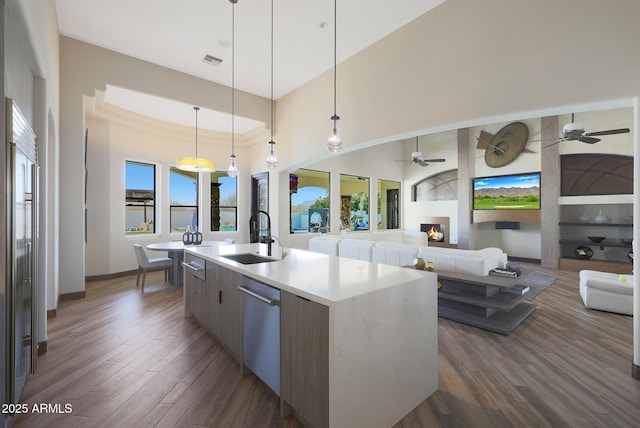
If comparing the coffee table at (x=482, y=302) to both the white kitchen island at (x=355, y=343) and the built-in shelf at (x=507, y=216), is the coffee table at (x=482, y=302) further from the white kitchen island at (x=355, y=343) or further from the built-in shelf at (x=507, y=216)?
the built-in shelf at (x=507, y=216)

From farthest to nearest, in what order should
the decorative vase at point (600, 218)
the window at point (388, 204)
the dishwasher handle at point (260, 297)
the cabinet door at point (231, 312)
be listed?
the window at point (388, 204) < the decorative vase at point (600, 218) < the cabinet door at point (231, 312) < the dishwasher handle at point (260, 297)

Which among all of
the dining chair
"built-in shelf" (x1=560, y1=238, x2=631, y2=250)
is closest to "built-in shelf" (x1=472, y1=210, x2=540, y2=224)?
"built-in shelf" (x1=560, y1=238, x2=631, y2=250)

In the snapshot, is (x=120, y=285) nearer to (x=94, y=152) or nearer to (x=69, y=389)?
(x=94, y=152)

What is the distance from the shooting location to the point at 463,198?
845 cm

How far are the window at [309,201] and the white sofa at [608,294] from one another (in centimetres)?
532

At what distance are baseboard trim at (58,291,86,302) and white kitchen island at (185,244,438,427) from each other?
3.96 metres

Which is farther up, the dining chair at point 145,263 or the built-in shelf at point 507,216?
the built-in shelf at point 507,216

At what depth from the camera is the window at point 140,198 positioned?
612cm

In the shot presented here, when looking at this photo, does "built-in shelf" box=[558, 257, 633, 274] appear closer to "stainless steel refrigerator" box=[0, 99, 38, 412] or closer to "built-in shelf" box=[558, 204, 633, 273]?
"built-in shelf" box=[558, 204, 633, 273]

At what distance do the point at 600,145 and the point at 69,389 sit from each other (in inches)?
379

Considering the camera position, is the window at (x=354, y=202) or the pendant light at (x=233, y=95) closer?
the pendant light at (x=233, y=95)

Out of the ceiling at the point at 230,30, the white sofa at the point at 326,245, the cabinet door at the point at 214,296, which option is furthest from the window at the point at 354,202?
the cabinet door at the point at 214,296

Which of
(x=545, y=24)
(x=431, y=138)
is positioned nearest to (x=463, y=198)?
(x=431, y=138)

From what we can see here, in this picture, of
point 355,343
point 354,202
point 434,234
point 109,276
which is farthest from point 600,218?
point 109,276
